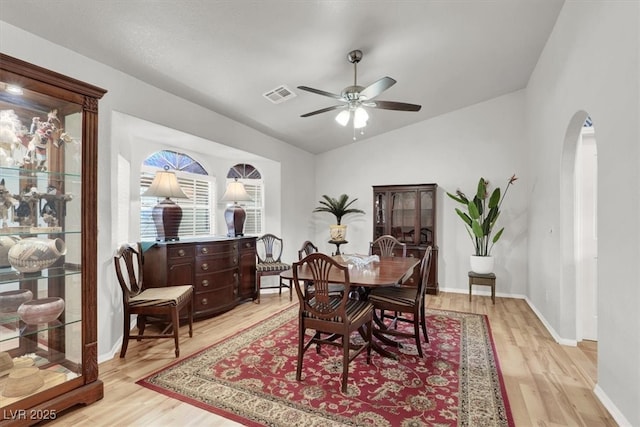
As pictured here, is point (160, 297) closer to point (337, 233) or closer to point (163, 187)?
point (163, 187)

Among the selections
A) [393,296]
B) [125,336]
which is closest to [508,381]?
[393,296]

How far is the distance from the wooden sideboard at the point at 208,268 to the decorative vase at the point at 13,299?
146 cm

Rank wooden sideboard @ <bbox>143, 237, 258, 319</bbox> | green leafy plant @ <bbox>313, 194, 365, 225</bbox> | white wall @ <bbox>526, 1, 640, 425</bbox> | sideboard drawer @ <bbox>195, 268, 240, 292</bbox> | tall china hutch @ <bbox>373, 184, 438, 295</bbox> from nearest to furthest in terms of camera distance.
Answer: white wall @ <bbox>526, 1, 640, 425</bbox>
wooden sideboard @ <bbox>143, 237, 258, 319</bbox>
sideboard drawer @ <bbox>195, 268, 240, 292</bbox>
tall china hutch @ <bbox>373, 184, 438, 295</bbox>
green leafy plant @ <bbox>313, 194, 365, 225</bbox>

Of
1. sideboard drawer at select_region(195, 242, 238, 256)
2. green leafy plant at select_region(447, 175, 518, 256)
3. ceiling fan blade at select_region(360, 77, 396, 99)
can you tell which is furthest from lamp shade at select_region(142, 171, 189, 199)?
green leafy plant at select_region(447, 175, 518, 256)

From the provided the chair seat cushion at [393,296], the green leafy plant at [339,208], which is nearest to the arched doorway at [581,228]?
the chair seat cushion at [393,296]

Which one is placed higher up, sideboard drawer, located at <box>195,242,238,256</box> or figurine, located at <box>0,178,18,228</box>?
figurine, located at <box>0,178,18,228</box>

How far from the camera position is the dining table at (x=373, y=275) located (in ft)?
7.93

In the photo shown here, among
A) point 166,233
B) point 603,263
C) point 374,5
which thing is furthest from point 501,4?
point 166,233

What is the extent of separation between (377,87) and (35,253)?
2664 millimetres

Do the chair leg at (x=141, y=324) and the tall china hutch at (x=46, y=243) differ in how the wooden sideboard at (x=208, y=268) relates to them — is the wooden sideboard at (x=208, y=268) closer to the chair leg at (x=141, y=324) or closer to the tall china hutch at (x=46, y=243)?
the chair leg at (x=141, y=324)

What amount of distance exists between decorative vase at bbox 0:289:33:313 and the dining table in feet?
5.61

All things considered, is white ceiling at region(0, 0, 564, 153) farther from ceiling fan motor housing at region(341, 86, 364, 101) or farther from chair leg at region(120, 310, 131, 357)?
chair leg at region(120, 310, 131, 357)

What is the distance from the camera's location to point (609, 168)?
204cm

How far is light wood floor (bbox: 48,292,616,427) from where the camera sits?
192 cm
